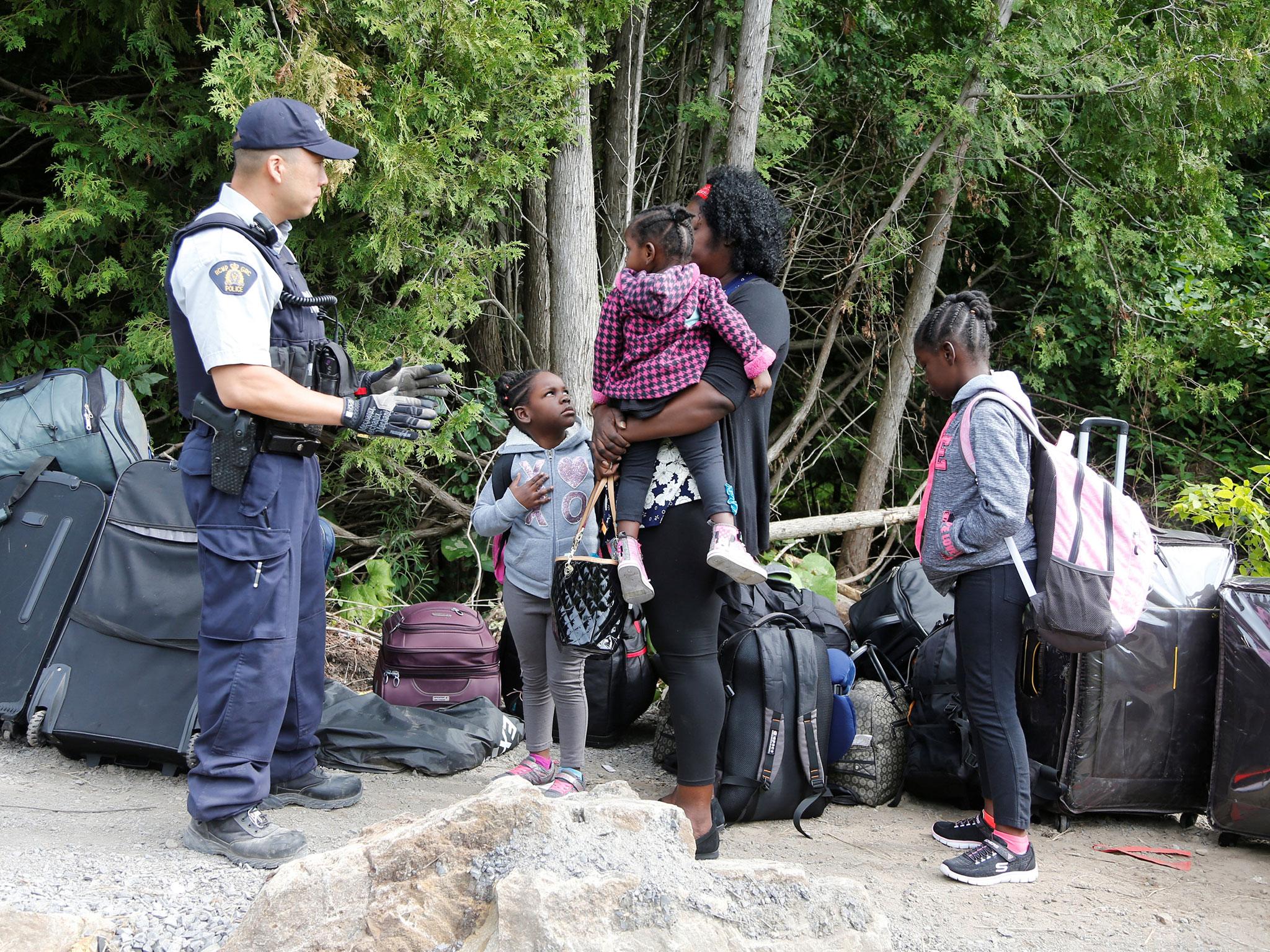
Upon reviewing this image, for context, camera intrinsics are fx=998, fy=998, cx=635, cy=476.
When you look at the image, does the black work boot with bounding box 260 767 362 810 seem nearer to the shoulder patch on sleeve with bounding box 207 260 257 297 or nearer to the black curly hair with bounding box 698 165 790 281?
the shoulder patch on sleeve with bounding box 207 260 257 297

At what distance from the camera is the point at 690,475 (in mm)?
2996

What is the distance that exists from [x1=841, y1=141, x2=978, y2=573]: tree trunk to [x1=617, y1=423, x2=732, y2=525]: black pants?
14.8ft

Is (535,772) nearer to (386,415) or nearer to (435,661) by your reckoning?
(435,661)

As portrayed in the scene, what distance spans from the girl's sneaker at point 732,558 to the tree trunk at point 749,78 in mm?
3330

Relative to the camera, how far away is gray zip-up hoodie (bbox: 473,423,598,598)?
132 inches

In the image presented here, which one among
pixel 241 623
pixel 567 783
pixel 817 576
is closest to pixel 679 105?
pixel 817 576

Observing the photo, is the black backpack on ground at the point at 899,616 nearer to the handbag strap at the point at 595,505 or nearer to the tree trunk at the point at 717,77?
the handbag strap at the point at 595,505

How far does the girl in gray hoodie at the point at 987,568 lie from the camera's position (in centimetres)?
312

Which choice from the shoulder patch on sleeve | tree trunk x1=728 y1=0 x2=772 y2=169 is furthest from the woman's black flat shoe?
tree trunk x1=728 y1=0 x2=772 y2=169

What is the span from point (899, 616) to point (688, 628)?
179 centimetres

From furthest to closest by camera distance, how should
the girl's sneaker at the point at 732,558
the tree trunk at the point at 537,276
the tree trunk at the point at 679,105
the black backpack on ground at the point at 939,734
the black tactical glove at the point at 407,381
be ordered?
the tree trunk at the point at 679,105
the tree trunk at the point at 537,276
the black backpack on ground at the point at 939,734
the black tactical glove at the point at 407,381
the girl's sneaker at the point at 732,558

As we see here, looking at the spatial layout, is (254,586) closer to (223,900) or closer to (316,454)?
(316,454)

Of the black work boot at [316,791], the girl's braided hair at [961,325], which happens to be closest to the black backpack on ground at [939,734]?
the girl's braided hair at [961,325]

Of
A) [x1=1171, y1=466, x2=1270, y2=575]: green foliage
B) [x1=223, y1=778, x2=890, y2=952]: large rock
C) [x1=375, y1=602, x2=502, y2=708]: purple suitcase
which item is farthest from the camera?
[x1=1171, y1=466, x2=1270, y2=575]: green foliage
